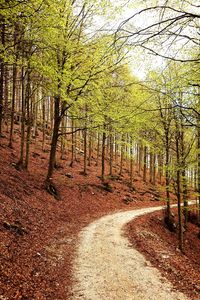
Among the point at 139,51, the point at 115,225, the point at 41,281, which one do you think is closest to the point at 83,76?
the point at 115,225

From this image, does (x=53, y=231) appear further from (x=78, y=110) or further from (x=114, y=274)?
(x=78, y=110)

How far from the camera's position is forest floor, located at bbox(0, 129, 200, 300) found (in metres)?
5.96

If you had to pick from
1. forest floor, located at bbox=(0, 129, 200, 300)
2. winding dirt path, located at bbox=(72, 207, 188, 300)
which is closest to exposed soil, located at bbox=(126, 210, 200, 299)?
forest floor, located at bbox=(0, 129, 200, 300)

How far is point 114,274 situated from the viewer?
6727 millimetres

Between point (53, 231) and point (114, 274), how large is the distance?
4.37 metres

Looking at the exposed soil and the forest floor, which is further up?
the forest floor

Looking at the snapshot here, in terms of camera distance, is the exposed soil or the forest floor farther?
the exposed soil

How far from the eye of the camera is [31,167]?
62.5 ft

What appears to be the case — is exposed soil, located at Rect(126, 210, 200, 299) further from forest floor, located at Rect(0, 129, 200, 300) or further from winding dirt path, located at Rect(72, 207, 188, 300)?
winding dirt path, located at Rect(72, 207, 188, 300)

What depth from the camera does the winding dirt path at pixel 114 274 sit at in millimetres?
5680

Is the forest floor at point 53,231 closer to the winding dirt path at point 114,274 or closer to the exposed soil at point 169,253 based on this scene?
the exposed soil at point 169,253

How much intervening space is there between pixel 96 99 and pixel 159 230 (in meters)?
8.89

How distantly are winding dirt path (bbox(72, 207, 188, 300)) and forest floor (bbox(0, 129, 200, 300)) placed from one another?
0.33 meters

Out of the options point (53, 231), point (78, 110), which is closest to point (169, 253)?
point (53, 231)
